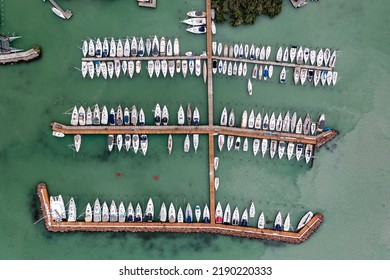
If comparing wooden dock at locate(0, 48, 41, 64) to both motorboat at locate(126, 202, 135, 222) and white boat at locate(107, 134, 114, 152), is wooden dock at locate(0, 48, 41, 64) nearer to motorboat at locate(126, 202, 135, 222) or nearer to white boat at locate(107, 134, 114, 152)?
white boat at locate(107, 134, 114, 152)

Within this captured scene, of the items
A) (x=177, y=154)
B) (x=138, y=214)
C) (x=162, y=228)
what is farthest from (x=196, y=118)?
(x=162, y=228)

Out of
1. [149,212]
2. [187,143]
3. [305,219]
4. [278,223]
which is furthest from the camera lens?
[305,219]

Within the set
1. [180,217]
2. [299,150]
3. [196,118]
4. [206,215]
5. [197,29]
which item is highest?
[197,29]

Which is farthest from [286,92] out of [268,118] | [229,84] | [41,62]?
[41,62]

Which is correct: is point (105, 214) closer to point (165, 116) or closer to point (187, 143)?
point (187, 143)
